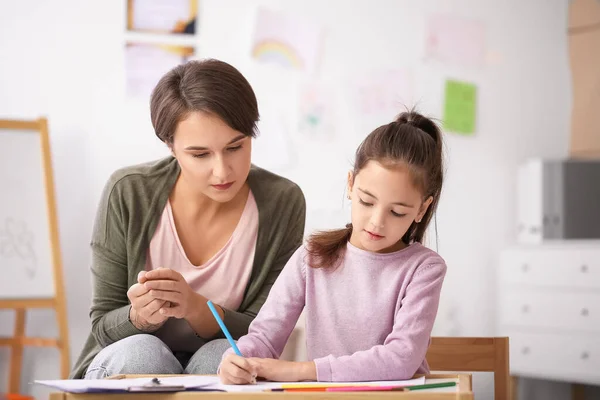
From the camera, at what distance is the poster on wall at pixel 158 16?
9.62ft

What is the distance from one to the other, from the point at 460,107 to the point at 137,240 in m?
1.94

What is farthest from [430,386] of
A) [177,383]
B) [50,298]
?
[50,298]

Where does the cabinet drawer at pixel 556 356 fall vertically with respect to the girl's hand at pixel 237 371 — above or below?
below

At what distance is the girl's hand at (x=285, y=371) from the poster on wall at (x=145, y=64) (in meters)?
2.02

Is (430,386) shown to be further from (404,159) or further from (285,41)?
(285,41)

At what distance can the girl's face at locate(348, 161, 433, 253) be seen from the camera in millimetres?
1165

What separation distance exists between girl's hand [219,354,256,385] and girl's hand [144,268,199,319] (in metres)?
0.26

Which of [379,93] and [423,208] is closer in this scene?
[423,208]

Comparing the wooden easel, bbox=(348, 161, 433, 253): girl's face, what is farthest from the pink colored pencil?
the wooden easel

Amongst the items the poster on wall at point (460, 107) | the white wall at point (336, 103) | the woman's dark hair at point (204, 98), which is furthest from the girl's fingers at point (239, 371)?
the poster on wall at point (460, 107)

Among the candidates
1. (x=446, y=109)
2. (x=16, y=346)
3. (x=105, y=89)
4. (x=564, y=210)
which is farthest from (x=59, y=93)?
(x=564, y=210)

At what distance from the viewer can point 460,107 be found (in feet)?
10.3

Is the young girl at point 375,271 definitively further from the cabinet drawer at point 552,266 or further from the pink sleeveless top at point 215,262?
the cabinet drawer at point 552,266

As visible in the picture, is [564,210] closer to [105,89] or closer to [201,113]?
[105,89]
